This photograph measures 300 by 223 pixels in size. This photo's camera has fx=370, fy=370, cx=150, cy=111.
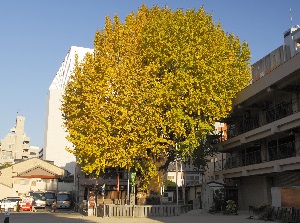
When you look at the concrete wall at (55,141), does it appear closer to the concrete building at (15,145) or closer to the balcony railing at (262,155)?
the concrete building at (15,145)

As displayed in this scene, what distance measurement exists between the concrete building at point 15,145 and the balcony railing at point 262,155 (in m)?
93.0

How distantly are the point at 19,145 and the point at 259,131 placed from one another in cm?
10422

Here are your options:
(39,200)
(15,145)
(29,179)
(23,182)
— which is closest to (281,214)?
(39,200)

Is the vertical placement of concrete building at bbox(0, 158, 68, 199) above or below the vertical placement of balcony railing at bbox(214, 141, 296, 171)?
below

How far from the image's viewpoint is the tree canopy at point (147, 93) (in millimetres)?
31078

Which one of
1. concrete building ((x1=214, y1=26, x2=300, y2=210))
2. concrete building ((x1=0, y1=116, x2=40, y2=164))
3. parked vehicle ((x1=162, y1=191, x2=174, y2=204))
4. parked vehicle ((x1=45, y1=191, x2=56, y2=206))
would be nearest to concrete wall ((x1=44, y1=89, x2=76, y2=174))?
concrete building ((x1=0, y1=116, x2=40, y2=164))

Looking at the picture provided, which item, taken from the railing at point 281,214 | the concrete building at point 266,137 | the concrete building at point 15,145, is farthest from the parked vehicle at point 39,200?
the concrete building at point 15,145

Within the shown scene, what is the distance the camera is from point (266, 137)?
115 ft

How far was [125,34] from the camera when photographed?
35.1 metres

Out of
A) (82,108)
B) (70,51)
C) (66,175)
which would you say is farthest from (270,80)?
(70,51)

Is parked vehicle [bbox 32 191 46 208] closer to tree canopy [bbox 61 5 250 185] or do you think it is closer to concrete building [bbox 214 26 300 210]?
tree canopy [bbox 61 5 250 185]

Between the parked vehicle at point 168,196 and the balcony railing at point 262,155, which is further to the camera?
the parked vehicle at point 168,196

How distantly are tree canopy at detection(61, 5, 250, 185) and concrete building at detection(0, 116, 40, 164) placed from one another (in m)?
93.2

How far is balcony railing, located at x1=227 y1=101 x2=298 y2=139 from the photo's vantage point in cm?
3330
